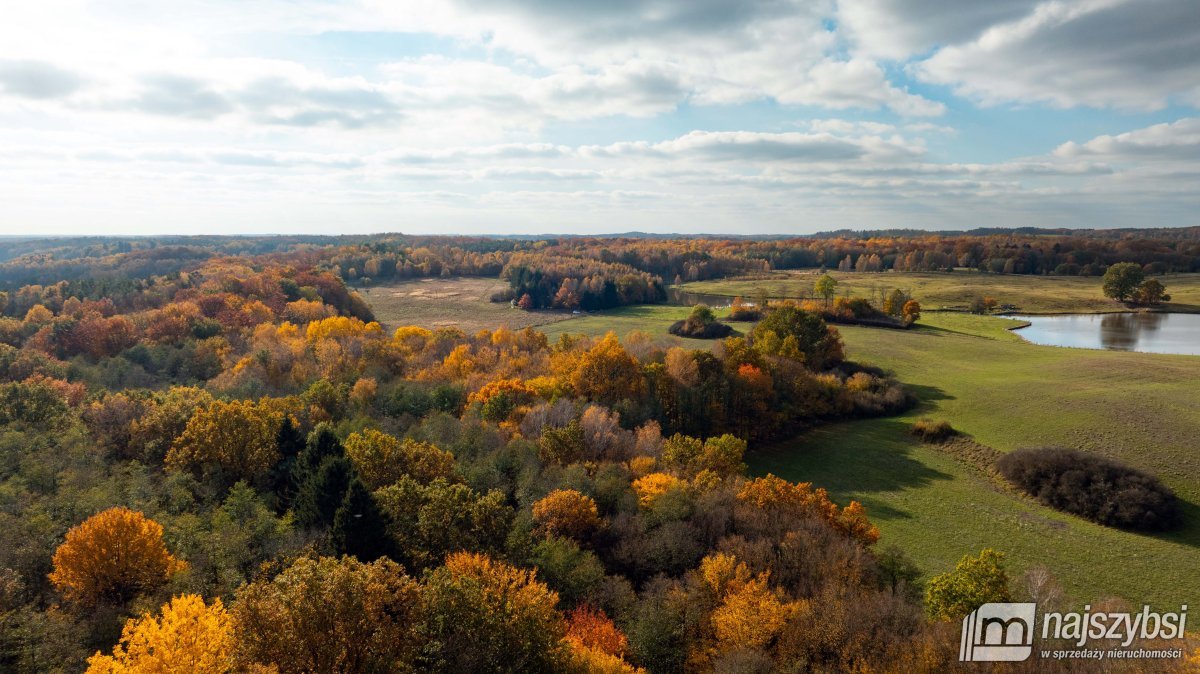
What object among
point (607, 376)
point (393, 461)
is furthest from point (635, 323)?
point (393, 461)

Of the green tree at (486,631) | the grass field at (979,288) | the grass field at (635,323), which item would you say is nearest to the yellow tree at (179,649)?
the green tree at (486,631)

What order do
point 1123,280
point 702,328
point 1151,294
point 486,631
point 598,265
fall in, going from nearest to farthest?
1. point 486,631
2. point 702,328
3. point 1151,294
4. point 1123,280
5. point 598,265

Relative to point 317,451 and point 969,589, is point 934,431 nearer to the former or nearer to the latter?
point 969,589

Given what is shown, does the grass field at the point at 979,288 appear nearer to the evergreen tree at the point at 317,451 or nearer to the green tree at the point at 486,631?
the evergreen tree at the point at 317,451

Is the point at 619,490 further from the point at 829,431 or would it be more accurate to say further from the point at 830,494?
the point at 829,431

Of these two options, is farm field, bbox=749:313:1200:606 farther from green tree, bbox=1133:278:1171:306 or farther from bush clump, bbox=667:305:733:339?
green tree, bbox=1133:278:1171:306

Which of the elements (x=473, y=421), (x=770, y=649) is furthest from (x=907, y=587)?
(x=473, y=421)
